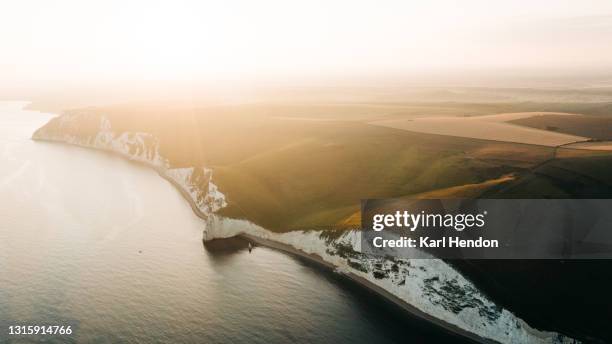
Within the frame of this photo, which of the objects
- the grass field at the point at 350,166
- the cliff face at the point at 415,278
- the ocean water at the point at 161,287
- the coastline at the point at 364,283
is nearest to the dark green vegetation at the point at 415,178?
the grass field at the point at 350,166

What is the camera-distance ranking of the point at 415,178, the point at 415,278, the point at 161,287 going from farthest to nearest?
the point at 415,178
the point at 161,287
the point at 415,278

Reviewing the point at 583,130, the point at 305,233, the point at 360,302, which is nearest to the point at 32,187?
the point at 305,233

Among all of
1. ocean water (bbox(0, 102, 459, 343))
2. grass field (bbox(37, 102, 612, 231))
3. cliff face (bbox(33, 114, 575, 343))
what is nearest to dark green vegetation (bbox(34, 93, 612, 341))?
grass field (bbox(37, 102, 612, 231))

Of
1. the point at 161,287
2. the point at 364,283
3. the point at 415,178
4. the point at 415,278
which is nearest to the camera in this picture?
the point at 415,278

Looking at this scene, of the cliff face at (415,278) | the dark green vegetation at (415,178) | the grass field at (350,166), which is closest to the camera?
the cliff face at (415,278)

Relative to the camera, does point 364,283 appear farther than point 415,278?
Yes

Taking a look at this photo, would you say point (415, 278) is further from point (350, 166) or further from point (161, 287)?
point (350, 166)

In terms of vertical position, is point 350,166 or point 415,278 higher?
point 350,166

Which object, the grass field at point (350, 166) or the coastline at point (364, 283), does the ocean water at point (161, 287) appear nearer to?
the coastline at point (364, 283)

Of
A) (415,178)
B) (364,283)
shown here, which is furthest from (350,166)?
(364,283)

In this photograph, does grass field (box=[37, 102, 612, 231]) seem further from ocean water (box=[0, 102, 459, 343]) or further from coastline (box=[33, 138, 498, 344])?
ocean water (box=[0, 102, 459, 343])
